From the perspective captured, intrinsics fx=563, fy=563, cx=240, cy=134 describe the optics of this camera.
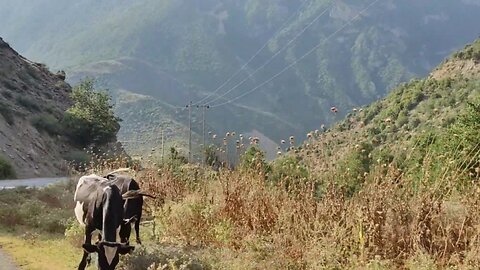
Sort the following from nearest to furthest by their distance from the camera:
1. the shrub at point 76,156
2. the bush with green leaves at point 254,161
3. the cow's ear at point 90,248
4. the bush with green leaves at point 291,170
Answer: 1. the cow's ear at point 90,248
2. the bush with green leaves at point 291,170
3. the bush with green leaves at point 254,161
4. the shrub at point 76,156

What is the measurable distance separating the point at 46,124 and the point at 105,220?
34257 millimetres

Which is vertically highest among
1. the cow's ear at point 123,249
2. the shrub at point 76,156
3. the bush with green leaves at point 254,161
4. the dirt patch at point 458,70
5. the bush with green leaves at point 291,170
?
the dirt patch at point 458,70

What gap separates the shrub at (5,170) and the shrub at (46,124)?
10.2 m

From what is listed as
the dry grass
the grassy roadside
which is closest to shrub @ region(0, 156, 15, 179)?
the grassy roadside

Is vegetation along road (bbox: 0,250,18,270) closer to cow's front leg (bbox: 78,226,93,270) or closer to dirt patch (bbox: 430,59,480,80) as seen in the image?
cow's front leg (bbox: 78,226,93,270)

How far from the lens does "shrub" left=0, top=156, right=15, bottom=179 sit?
28.1m

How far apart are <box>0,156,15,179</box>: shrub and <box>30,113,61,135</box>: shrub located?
33.5 ft

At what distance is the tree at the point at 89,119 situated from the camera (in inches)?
1647

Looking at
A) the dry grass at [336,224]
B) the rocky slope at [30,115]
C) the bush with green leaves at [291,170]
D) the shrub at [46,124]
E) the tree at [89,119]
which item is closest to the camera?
the dry grass at [336,224]

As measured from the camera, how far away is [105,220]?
25.6 feet

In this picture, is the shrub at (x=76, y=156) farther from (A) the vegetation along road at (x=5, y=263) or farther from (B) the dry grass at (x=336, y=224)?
(B) the dry grass at (x=336, y=224)

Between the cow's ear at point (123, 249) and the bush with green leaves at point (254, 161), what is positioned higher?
the bush with green leaves at point (254, 161)

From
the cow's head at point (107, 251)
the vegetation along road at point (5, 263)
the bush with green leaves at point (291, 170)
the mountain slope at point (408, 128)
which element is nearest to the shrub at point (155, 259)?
the cow's head at point (107, 251)

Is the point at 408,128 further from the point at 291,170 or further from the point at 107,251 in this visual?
the point at 107,251
